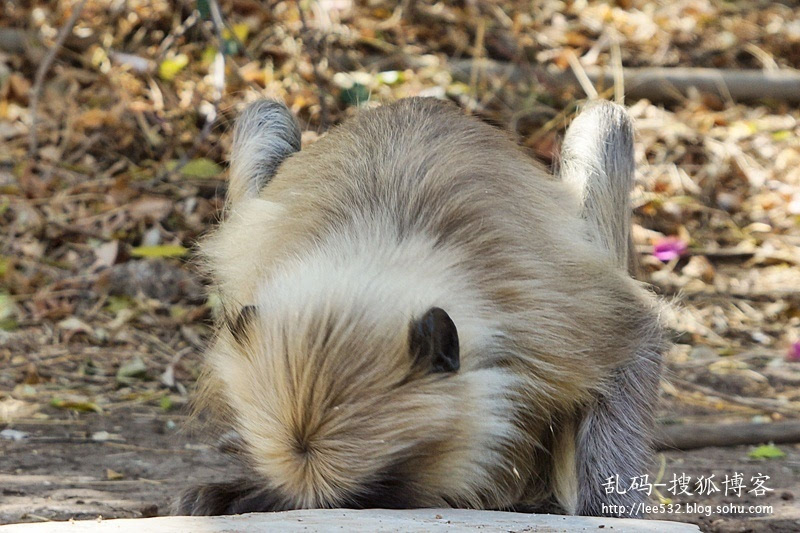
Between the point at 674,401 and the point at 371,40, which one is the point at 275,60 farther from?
the point at 674,401

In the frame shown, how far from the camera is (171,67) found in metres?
7.51

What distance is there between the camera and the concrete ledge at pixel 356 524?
97.0 inches

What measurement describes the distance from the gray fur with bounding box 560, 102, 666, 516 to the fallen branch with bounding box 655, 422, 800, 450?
0.85 meters

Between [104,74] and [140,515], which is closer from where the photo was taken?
[140,515]

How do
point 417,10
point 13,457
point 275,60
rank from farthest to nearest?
point 417,10 < point 275,60 < point 13,457

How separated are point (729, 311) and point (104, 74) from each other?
14.7ft

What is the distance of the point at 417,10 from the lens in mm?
8367

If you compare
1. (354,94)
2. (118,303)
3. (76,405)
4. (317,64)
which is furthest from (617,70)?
(76,405)

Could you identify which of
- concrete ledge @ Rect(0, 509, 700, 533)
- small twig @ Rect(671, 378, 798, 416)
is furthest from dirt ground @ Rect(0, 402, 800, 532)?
concrete ledge @ Rect(0, 509, 700, 533)

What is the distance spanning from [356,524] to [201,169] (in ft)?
15.5

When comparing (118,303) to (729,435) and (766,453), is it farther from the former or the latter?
(766,453)

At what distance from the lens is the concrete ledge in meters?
2.46

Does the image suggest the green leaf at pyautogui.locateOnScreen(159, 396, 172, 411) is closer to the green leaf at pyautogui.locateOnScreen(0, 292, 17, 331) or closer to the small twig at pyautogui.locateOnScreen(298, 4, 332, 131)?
the green leaf at pyautogui.locateOnScreen(0, 292, 17, 331)

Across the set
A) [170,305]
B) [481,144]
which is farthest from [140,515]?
[170,305]
